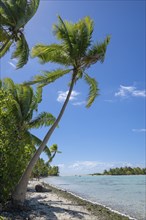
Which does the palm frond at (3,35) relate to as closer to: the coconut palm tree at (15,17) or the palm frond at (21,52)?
the coconut palm tree at (15,17)

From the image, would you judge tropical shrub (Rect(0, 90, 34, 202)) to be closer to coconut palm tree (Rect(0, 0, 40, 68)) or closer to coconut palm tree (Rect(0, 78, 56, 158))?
coconut palm tree (Rect(0, 0, 40, 68))

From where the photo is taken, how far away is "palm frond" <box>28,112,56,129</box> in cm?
2331

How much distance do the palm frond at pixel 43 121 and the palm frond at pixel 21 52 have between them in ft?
28.3

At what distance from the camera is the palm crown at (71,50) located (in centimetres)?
1602

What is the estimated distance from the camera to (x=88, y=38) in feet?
53.2

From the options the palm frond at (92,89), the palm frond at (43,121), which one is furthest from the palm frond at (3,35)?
the palm frond at (43,121)

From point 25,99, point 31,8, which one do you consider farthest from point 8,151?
point 25,99

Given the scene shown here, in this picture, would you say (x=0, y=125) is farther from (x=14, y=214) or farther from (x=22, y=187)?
(x=14, y=214)

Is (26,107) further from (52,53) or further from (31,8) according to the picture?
(31,8)

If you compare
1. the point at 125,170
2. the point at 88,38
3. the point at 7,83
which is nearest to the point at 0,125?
the point at 88,38

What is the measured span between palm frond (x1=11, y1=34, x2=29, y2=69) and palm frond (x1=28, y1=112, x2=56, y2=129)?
8.63 metres

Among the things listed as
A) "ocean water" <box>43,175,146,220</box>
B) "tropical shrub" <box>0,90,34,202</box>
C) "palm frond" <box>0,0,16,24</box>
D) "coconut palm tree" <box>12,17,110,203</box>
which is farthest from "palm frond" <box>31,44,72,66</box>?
"ocean water" <box>43,175,146,220</box>

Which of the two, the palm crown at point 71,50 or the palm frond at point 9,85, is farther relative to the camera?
the palm frond at point 9,85

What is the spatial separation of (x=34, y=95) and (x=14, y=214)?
11.7 m
